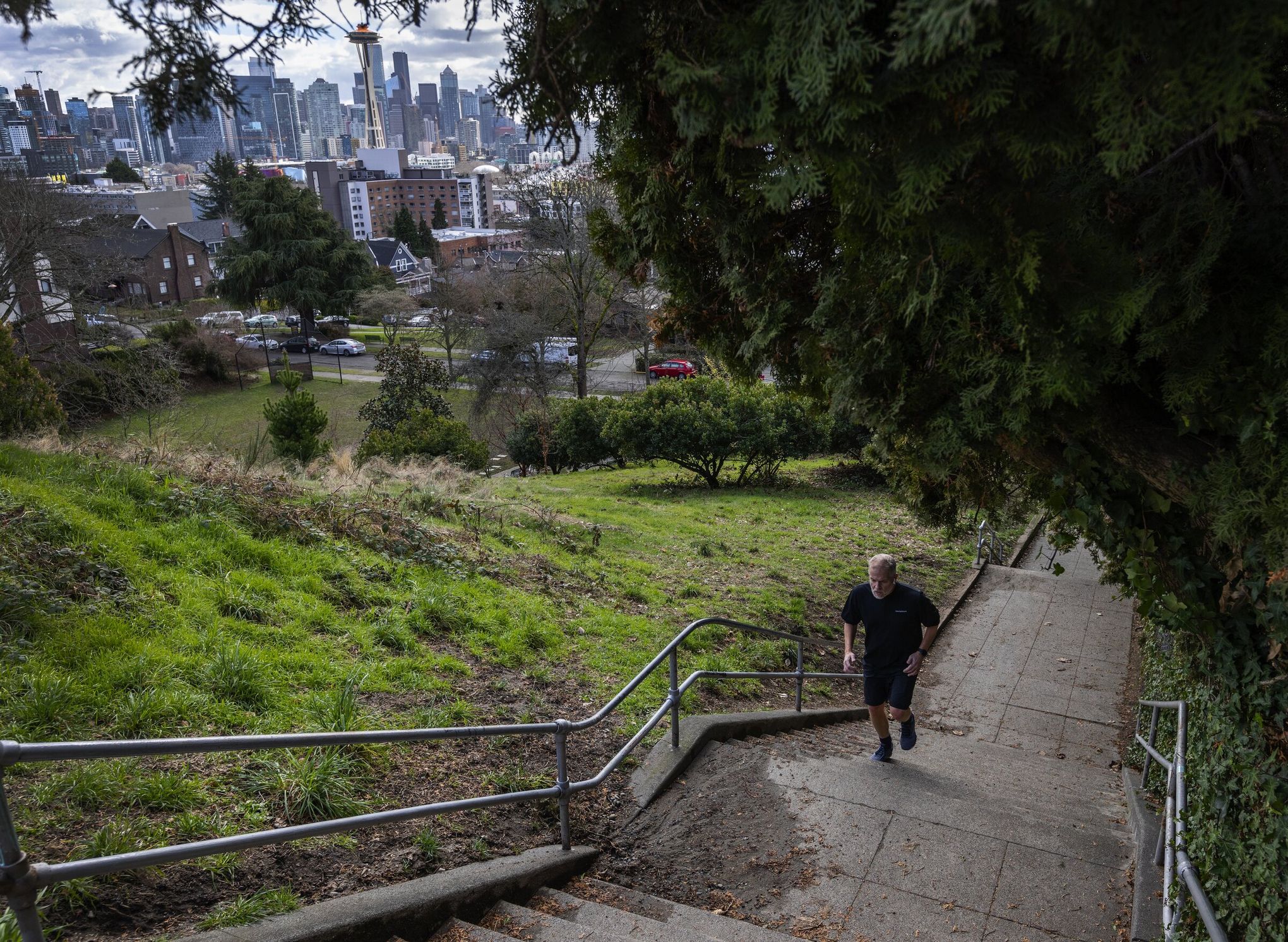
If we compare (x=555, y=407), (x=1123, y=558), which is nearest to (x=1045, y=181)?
(x=1123, y=558)

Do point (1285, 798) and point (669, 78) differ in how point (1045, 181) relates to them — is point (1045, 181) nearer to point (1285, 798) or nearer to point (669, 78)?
point (669, 78)

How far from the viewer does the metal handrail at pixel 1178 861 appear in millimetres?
2816

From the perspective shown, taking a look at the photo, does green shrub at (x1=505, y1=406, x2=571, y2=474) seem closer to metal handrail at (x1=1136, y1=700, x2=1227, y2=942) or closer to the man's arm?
the man's arm

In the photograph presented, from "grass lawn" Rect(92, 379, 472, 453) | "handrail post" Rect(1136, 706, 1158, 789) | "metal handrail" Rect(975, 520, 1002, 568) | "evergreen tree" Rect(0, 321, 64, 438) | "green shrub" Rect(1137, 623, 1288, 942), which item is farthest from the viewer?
"grass lawn" Rect(92, 379, 472, 453)

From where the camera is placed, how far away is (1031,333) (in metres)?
3.25

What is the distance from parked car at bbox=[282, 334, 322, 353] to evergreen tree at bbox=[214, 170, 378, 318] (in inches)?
120

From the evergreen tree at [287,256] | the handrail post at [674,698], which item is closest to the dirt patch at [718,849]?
the handrail post at [674,698]

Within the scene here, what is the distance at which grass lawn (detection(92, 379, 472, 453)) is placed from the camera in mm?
27812

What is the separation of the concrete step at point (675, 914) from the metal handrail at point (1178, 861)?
165 centimetres

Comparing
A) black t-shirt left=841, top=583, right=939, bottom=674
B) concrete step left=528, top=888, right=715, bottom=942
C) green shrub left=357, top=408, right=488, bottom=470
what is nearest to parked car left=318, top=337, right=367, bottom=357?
green shrub left=357, top=408, right=488, bottom=470

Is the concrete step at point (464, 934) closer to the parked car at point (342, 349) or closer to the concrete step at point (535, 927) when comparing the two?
the concrete step at point (535, 927)

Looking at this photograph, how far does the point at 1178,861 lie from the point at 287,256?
43869 millimetres

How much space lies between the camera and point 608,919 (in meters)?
3.81

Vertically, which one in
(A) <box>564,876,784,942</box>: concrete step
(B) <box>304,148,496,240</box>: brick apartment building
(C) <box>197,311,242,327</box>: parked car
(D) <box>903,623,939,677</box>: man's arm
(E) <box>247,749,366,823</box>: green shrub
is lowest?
(A) <box>564,876,784,942</box>: concrete step
